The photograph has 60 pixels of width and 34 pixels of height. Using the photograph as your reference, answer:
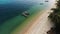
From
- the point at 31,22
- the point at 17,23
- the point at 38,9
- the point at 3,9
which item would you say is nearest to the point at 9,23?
the point at 17,23

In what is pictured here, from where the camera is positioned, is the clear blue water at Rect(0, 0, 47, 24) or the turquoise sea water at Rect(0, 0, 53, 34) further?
the clear blue water at Rect(0, 0, 47, 24)

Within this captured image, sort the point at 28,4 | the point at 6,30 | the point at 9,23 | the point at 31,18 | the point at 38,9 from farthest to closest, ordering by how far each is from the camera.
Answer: the point at 28,4 < the point at 38,9 < the point at 31,18 < the point at 9,23 < the point at 6,30

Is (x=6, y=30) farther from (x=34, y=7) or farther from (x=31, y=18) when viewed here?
(x=34, y=7)

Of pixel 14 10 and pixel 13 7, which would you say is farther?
pixel 13 7

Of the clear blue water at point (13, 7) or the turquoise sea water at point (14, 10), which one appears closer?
the turquoise sea water at point (14, 10)

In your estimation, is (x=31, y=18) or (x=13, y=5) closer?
(x=31, y=18)

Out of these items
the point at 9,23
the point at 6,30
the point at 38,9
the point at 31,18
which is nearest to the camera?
the point at 6,30

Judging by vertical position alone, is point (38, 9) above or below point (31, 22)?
above

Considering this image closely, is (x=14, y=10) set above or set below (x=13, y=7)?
below
